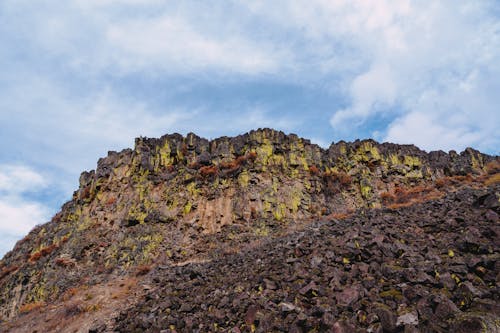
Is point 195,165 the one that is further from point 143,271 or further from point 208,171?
point 143,271

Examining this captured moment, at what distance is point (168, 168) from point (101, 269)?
10.7 m

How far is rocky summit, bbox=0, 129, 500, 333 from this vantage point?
8.38 meters

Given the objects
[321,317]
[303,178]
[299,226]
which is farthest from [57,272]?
[321,317]

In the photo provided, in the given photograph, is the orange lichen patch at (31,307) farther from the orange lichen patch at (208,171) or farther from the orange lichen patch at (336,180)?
the orange lichen patch at (336,180)

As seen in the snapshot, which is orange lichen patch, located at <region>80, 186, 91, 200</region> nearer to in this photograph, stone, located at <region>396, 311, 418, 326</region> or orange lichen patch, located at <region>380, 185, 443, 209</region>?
orange lichen patch, located at <region>380, 185, 443, 209</region>

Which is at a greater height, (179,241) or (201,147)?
(201,147)

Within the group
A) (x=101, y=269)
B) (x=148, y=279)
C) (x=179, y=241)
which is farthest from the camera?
(x=179, y=241)

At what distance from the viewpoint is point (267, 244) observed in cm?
1853

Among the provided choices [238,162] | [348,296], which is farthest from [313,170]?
[348,296]

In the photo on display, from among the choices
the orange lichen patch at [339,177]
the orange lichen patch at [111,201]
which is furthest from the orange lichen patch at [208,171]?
the orange lichen patch at [339,177]

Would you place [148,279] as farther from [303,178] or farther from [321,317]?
[303,178]

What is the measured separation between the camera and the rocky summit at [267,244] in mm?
8375

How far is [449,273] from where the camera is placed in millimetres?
8438

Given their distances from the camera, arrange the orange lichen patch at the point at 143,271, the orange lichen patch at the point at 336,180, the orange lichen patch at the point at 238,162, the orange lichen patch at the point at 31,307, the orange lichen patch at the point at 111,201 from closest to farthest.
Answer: the orange lichen patch at the point at 143,271 < the orange lichen patch at the point at 31,307 < the orange lichen patch at the point at 111,201 < the orange lichen patch at the point at 238,162 < the orange lichen patch at the point at 336,180
